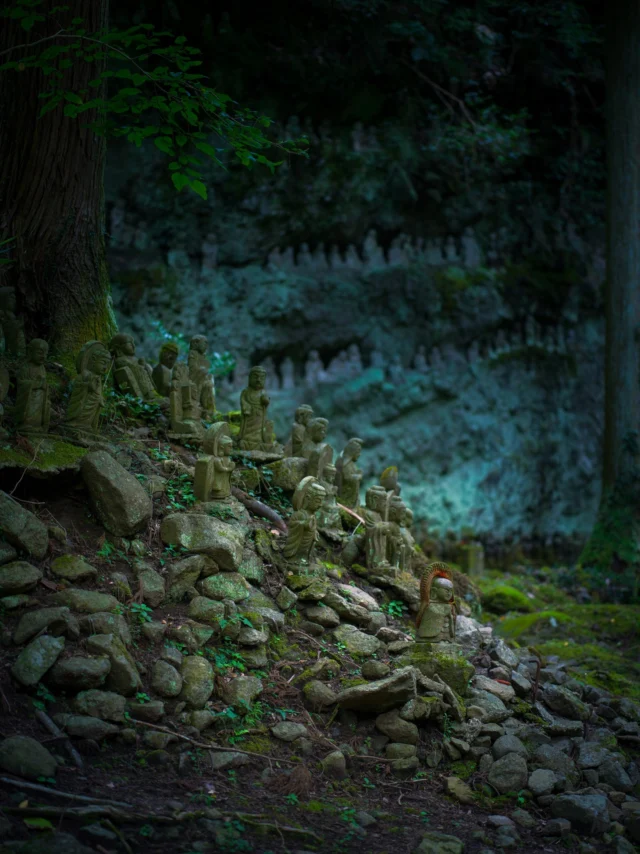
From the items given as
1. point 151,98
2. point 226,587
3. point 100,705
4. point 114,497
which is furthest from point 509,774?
point 151,98

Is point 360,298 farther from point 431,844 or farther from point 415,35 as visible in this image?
point 431,844

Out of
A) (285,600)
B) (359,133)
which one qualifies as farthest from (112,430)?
(359,133)

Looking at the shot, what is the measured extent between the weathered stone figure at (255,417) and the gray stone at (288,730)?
3.36 metres

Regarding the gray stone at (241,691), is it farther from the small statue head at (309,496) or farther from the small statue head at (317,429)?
the small statue head at (317,429)

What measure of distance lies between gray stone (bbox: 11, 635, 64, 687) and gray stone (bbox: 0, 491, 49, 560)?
0.80 meters

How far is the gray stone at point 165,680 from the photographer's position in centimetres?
476

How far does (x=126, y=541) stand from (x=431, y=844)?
9.85 feet

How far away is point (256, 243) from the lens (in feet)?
51.3

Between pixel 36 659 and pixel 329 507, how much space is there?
3635mm

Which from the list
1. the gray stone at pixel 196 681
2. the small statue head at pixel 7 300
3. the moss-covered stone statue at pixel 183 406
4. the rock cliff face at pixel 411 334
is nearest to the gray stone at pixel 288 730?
the gray stone at pixel 196 681

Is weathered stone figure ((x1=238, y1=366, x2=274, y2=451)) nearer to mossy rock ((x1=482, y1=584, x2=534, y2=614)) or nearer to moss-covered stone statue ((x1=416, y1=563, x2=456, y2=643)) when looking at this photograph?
moss-covered stone statue ((x1=416, y1=563, x2=456, y2=643))

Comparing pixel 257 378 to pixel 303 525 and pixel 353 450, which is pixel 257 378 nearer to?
pixel 353 450

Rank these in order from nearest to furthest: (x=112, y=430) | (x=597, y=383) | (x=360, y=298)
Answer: (x=112, y=430)
(x=360, y=298)
(x=597, y=383)

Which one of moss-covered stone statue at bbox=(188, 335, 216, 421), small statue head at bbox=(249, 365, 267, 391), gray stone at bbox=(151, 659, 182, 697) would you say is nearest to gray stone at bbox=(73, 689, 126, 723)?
gray stone at bbox=(151, 659, 182, 697)
